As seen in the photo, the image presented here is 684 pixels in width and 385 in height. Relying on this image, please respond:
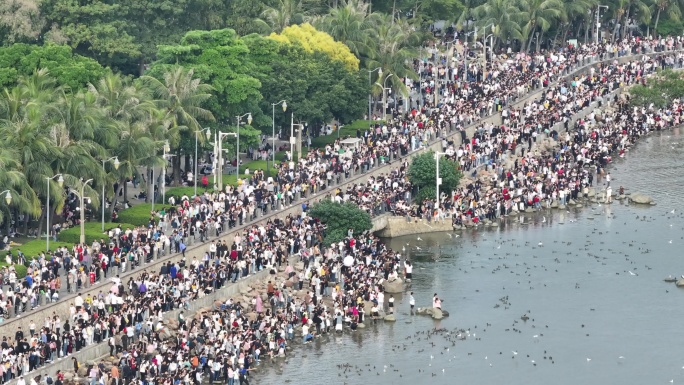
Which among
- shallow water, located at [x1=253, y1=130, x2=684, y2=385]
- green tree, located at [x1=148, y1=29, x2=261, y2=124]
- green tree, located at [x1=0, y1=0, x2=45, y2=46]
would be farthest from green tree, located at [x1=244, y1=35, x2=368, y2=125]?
shallow water, located at [x1=253, y1=130, x2=684, y2=385]

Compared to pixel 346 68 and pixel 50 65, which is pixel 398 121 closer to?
pixel 346 68

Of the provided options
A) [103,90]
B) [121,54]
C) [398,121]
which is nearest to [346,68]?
[398,121]

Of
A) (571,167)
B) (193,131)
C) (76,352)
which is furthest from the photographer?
(571,167)

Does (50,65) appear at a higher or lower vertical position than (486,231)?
higher

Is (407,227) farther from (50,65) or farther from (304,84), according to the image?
(50,65)

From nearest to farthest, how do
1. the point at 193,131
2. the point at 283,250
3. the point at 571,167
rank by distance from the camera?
1. the point at 283,250
2. the point at 193,131
3. the point at 571,167

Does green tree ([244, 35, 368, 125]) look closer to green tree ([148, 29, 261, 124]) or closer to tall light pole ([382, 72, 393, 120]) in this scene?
green tree ([148, 29, 261, 124])

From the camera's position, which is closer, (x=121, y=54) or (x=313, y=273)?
(x=313, y=273)

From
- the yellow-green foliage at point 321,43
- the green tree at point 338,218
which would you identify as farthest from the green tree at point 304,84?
the green tree at point 338,218
